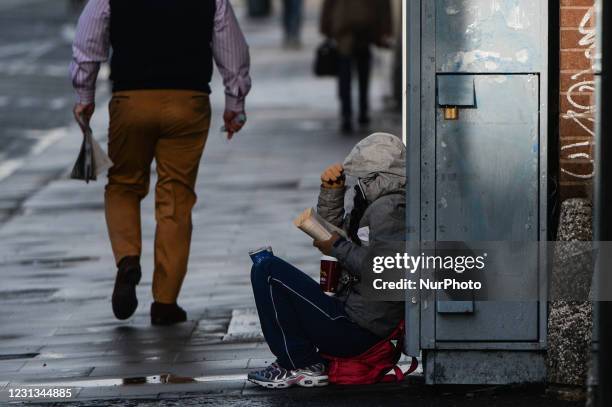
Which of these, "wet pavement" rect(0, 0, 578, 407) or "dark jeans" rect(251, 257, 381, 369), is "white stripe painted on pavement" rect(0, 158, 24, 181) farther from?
"dark jeans" rect(251, 257, 381, 369)

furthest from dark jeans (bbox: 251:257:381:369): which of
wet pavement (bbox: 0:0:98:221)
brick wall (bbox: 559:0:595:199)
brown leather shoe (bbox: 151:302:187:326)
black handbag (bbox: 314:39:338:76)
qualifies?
black handbag (bbox: 314:39:338:76)

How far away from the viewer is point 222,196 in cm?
1277

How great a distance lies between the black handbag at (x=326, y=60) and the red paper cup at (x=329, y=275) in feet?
36.8

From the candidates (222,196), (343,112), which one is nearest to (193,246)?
(222,196)

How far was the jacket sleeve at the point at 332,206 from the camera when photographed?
618 centimetres

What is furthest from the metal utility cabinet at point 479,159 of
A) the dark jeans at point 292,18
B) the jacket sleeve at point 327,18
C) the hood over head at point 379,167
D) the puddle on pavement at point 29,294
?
the dark jeans at point 292,18

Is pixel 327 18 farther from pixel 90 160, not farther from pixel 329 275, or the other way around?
pixel 329 275

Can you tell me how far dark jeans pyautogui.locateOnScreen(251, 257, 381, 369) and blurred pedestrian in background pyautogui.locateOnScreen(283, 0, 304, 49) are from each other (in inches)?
982

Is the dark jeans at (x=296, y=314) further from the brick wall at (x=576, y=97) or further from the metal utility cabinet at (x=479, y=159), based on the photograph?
the brick wall at (x=576, y=97)

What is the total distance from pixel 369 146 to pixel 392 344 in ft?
2.54

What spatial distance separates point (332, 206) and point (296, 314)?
0.45 meters

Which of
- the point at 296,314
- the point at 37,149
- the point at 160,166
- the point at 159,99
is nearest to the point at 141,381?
the point at 296,314

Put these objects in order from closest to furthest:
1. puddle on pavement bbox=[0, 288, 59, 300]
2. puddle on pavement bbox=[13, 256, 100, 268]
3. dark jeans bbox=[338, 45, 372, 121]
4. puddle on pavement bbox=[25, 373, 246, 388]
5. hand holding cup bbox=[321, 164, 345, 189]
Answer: hand holding cup bbox=[321, 164, 345, 189], puddle on pavement bbox=[25, 373, 246, 388], puddle on pavement bbox=[0, 288, 59, 300], puddle on pavement bbox=[13, 256, 100, 268], dark jeans bbox=[338, 45, 372, 121]

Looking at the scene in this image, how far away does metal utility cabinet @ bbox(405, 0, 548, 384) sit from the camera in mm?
5711
